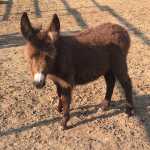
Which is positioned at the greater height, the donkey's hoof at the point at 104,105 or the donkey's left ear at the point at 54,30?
the donkey's left ear at the point at 54,30

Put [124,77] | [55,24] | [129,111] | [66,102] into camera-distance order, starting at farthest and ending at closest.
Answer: [129,111]
[124,77]
[66,102]
[55,24]

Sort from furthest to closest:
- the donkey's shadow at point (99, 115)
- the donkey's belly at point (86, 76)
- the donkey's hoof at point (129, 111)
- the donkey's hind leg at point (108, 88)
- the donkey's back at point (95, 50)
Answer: the donkey's hind leg at point (108, 88) < the donkey's hoof at point (129, 111) < the donkey's shadow at point (99, 115) < the donkey's belly at point (86, 76) < the donkey's back at point (95, 50)

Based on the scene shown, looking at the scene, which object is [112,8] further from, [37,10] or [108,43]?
[108,43]

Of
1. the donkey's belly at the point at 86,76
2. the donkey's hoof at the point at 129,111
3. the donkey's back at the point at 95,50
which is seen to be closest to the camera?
the donkey's back at the point at 95,50

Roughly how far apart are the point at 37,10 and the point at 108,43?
281 inches

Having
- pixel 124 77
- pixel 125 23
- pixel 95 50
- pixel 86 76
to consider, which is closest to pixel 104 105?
pixel 124 77

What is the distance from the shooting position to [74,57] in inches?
178

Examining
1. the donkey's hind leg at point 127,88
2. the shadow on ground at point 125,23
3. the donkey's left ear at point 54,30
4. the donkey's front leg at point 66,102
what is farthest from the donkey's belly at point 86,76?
the shadow on ground at point 125,23

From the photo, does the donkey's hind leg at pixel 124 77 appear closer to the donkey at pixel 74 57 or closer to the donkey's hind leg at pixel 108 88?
the donkey at pixel 74 57

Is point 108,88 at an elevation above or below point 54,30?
below

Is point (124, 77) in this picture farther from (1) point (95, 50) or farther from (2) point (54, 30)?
(2) point (54, 30)

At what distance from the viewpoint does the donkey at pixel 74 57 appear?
3.97m

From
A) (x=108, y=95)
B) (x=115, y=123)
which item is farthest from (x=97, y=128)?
(x=108, y=95)

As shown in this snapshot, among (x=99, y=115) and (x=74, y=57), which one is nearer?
(x=74, y=57)
